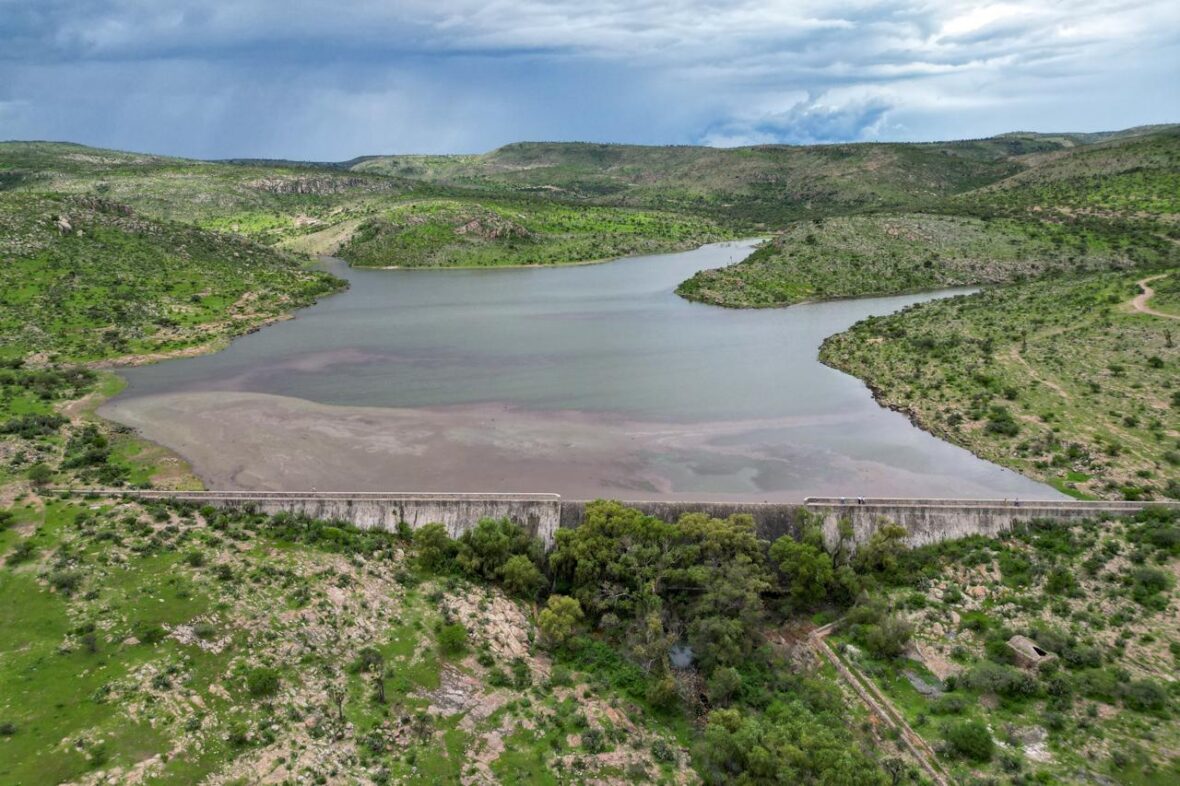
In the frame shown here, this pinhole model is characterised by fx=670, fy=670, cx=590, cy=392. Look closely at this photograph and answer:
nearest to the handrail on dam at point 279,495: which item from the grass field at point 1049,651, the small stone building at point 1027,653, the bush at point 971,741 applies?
the grass field at point 1049,651

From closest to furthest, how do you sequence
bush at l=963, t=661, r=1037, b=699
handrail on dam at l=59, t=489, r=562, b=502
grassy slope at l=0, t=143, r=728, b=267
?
1. bush at l=963, t=661, r=1037, b=699
2. handrail on dam at l=59, t=489, r=562, b=502
3. grassy slope at l=0, t=143, r=728, b=267

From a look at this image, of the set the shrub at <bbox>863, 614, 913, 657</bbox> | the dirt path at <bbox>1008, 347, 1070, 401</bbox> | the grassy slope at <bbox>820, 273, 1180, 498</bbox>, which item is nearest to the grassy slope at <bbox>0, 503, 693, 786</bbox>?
the shrub at <bbox>863, 614, 913, 657</bbox>

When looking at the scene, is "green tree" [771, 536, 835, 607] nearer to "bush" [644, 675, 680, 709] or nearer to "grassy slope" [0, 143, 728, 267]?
"bush" [644, 675, 680, 709]

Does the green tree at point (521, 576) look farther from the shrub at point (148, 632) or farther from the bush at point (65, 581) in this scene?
the bush at point (65, 581)

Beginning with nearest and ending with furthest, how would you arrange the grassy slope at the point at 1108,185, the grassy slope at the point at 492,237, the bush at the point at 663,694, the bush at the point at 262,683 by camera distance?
the bush at the point at 262,683 < the bush at the point at 663,694 < the grassy slope at the point at 1108,185 < the grassy slope at the point at 492,237

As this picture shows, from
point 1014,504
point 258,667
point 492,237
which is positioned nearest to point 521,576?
point 258,667

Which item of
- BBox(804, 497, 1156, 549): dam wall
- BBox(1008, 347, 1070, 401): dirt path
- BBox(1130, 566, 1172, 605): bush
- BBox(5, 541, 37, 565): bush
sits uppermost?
BBox(1008, 347, 1070, 401): dirt path

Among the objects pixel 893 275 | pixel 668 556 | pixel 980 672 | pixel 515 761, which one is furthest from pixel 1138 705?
pixel 893 275
